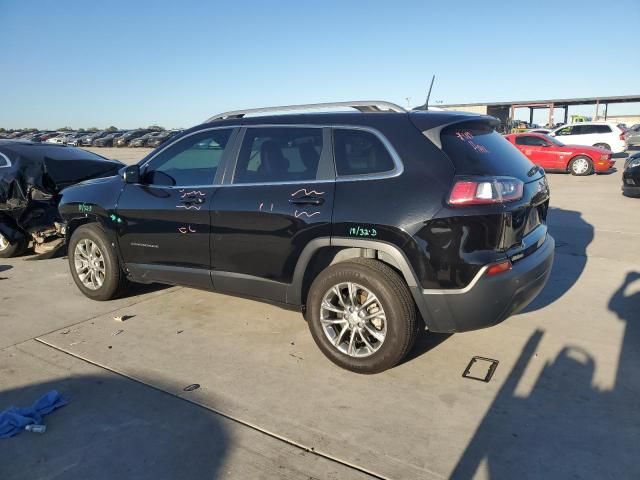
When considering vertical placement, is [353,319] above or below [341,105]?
below

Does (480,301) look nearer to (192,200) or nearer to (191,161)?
(192,200)

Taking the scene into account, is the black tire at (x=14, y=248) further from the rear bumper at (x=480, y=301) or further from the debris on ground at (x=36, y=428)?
the rear bumper at (x=480, y=301)

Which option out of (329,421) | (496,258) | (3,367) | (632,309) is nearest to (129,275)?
(3,367)

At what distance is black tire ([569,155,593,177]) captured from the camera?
17.0 meters

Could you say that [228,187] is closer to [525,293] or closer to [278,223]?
[278,223]

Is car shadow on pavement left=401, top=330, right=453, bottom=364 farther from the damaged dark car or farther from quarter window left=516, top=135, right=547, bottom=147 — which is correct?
quarter window left=516, top=135, right=547, bottom=147

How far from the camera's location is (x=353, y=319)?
357 cm

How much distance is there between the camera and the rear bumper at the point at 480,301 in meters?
3.17

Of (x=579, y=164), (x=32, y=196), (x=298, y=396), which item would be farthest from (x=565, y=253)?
(x=579, y=164)

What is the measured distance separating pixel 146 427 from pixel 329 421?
1087 mm

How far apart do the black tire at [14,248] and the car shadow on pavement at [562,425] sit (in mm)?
6758

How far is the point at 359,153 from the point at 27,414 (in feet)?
8.91

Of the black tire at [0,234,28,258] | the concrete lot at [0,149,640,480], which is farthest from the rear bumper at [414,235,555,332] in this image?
the black tire at [0,234,28,258]

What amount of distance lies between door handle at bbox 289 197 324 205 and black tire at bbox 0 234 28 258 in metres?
5.31
